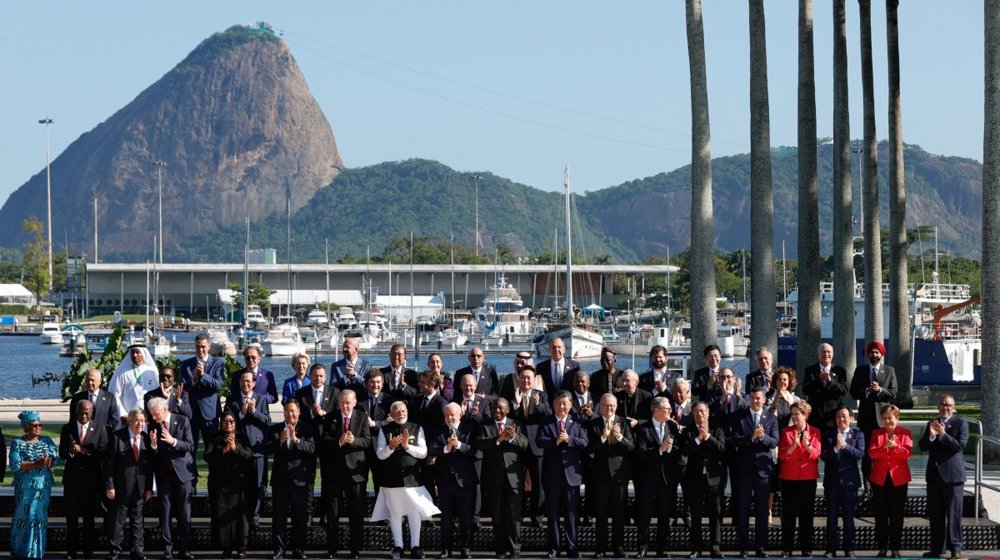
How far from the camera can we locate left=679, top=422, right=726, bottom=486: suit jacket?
16.4 m

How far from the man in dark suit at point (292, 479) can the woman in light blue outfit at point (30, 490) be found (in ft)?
7.94

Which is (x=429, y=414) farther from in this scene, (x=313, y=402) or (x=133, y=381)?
(x=133, y=381)

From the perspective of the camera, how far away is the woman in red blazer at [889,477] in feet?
53.8

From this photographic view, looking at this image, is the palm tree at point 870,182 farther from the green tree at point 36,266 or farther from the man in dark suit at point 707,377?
the green tree at point 36,266

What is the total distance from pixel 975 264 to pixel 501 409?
110 meters

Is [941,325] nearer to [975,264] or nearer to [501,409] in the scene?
[501,409]

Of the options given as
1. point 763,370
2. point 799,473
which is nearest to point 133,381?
point 763,370

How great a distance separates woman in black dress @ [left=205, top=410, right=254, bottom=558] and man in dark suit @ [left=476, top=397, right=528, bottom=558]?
264 centimetres

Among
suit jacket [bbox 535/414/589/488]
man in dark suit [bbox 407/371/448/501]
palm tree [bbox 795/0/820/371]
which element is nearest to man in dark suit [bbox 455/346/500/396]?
man in dark suit [bbox 407/371/448/501]

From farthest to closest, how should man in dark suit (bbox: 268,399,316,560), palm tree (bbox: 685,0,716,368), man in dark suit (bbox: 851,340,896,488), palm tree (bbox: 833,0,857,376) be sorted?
palm tree (bbox: 833,0,857,376)
palm tree (bbox: 685,0,716,368)
man in dark suit (bbox: 851,340,896,488)
man in dark suit (bbox: 268,399,316,560)

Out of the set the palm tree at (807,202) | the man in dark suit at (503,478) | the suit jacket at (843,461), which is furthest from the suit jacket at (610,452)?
the palm tree at (807,202)

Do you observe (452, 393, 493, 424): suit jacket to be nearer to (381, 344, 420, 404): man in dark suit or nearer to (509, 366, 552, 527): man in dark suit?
(509, 366, 552, 527): man in dark suit

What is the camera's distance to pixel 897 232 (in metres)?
34.5

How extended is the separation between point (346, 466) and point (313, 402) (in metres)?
0.89
